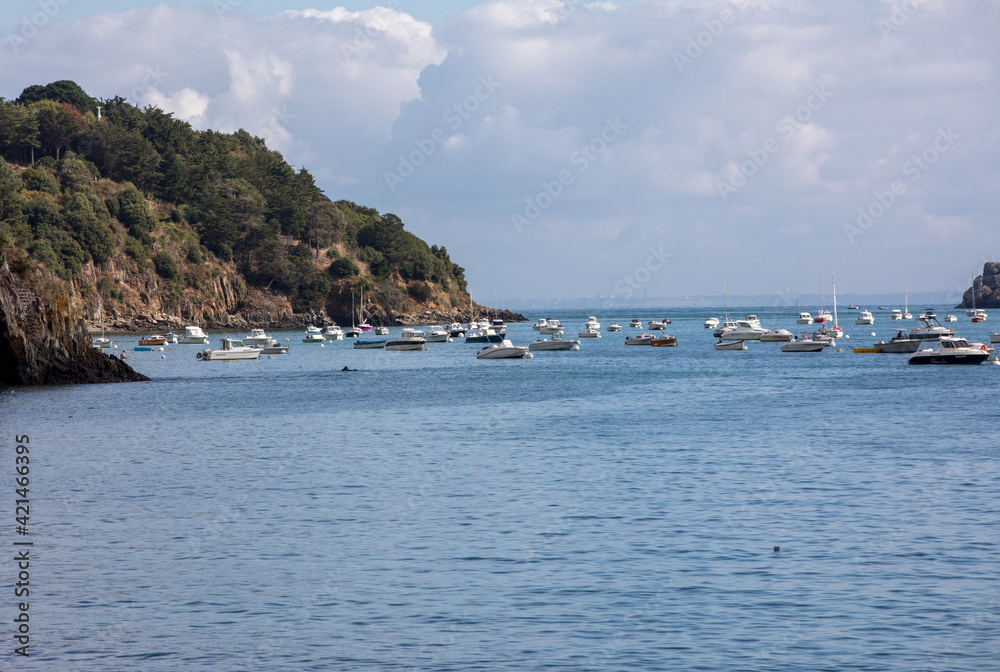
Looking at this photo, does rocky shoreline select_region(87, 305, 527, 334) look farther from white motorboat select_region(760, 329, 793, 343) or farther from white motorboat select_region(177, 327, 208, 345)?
white motorboat select_region(760, 329, 793, 343)

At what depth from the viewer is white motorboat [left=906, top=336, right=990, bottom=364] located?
255 ft

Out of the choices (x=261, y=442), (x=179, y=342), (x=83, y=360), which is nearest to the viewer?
(x=261, y=442)

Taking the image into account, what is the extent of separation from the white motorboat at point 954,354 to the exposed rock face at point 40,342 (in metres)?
65.8

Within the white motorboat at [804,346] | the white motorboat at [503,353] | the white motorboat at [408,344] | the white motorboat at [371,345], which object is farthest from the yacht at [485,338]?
the white motorboat at [804,346]

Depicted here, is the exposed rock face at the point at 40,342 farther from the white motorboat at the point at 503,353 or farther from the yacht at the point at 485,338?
the yacht at the point at 485,338

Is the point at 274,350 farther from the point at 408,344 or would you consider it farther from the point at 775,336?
the point at 775,336

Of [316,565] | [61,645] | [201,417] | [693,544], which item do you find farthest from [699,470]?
[201,417]

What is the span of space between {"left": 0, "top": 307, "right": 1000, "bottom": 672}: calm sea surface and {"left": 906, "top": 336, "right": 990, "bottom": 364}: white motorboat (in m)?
33.1

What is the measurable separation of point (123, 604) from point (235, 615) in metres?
2.18

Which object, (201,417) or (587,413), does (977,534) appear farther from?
(201,417)

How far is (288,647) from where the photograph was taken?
14.0 m

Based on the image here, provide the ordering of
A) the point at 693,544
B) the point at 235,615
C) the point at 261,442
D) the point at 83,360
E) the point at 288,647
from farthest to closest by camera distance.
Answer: the point at 83,360
the point at 261,442
the point at 693,544
the point at 235,615
the point at 288,647

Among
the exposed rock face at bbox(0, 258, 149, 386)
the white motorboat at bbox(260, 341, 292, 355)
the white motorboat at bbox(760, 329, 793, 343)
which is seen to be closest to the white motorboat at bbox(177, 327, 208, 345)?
the white motorboat at bbox(260, 341, 292, 355)

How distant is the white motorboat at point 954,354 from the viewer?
255 ft
